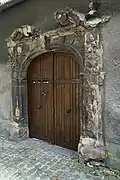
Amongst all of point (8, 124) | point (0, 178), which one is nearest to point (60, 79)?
point (8, 124)

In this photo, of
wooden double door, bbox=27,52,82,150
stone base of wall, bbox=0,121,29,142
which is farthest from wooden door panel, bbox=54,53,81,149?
stone base of wall, bbox=0,121,29,142

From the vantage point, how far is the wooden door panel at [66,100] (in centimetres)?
384

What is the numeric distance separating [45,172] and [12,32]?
10.8ft

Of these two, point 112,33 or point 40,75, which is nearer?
point 112,33

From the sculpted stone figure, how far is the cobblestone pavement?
8.27 feet

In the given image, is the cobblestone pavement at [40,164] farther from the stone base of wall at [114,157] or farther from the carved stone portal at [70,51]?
the carved stone portal at [70,51]

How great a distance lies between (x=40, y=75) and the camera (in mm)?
4520

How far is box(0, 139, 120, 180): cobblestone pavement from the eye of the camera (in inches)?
118

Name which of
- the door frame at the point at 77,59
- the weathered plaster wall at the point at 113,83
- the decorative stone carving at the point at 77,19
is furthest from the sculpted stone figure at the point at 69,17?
the weathered plaster wall at the point at 113,83

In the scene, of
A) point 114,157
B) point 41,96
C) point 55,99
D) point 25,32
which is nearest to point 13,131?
point 41,96

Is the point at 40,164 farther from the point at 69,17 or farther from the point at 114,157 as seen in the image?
the point at 69,17

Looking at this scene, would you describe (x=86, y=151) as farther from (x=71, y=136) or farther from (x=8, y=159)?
(x=8, y=159)

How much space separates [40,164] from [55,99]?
56.9 inches

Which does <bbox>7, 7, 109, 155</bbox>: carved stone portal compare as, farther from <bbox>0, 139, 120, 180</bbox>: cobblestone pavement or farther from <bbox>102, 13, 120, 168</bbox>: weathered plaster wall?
<bbox>0, 139, 120, 180</bbox>: cobblestone pavement
